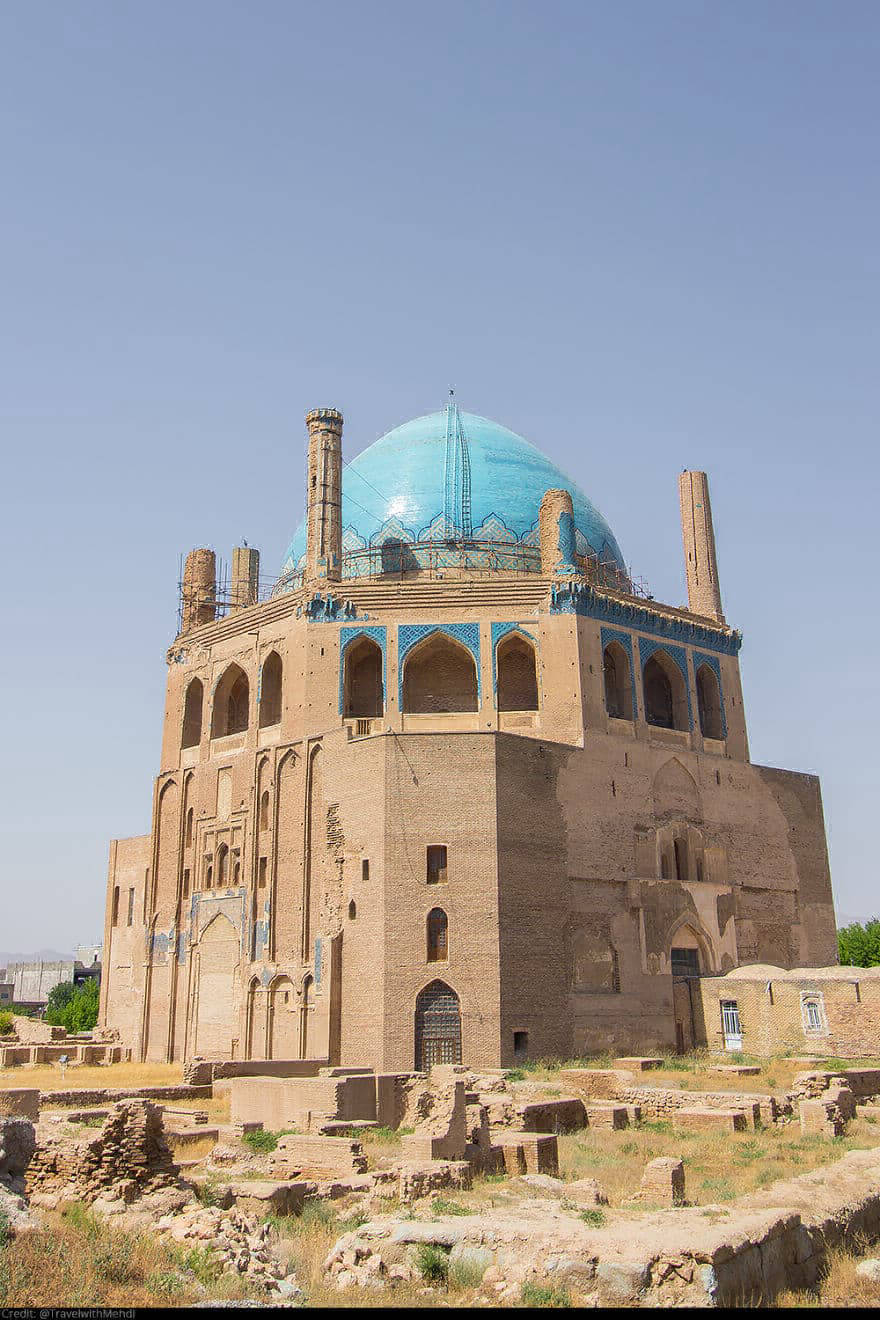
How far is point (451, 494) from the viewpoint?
31734 millimetres

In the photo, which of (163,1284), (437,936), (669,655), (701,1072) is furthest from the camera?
(669,655)

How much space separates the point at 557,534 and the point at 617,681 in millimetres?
3924

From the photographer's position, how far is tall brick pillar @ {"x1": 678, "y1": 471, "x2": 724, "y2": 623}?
33906mm

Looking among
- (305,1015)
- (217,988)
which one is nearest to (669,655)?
(305,1015)

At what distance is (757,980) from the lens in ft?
87.8

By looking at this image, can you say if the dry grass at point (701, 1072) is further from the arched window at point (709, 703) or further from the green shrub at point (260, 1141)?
the arched window at point (709, 703)

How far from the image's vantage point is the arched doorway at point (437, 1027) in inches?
940

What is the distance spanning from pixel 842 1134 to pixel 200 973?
17245 mm

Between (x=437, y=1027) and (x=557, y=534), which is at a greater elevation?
(x=557, y=534)

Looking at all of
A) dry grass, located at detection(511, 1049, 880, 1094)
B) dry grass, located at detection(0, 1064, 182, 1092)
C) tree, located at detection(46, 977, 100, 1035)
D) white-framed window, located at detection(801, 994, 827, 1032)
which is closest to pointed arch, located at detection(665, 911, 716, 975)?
dry grass, located at detection(511, 1049, 880, 1094)

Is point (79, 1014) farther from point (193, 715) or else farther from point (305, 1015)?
point (305, 1015)

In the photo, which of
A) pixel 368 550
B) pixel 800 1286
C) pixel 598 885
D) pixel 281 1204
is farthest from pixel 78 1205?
pixel 368 550

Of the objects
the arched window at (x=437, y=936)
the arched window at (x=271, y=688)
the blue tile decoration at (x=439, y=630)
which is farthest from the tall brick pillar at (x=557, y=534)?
the arched window at (x=437, y=936)

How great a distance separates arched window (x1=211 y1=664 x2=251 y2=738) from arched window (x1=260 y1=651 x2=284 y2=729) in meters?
0.92
